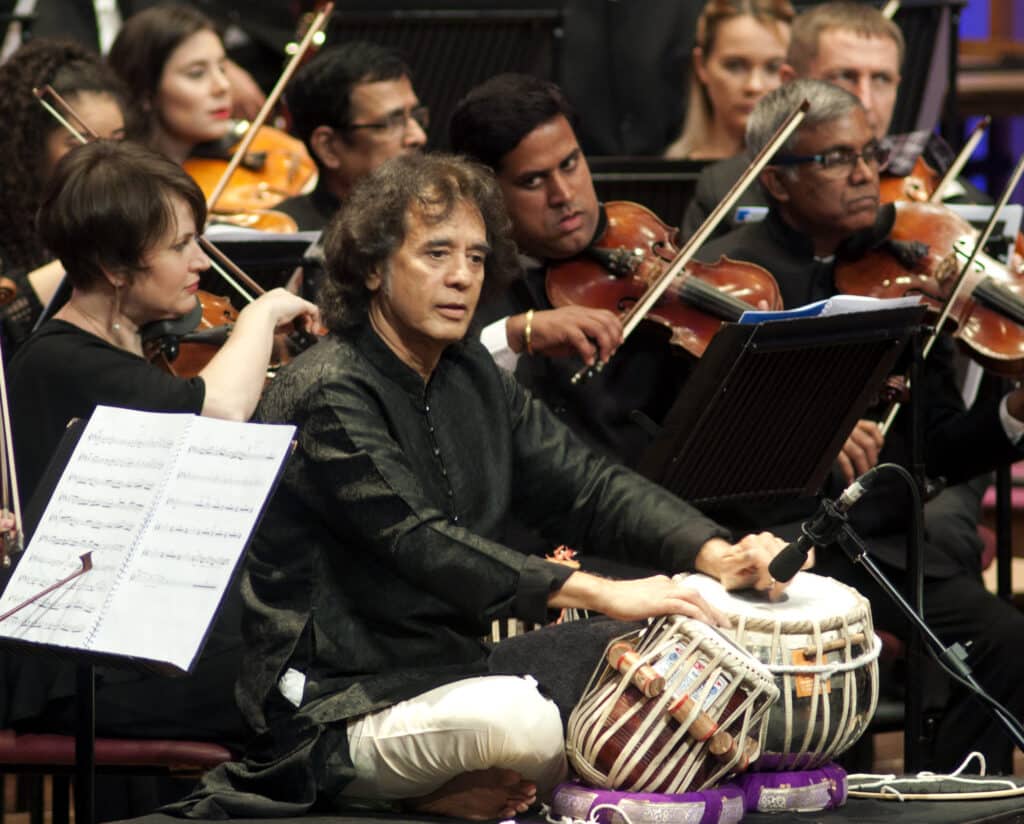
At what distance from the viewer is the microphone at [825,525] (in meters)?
2.54

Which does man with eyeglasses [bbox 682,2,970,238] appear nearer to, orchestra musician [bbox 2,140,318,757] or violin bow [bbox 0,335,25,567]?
orchestra musician [bbox 2,140,318,757]

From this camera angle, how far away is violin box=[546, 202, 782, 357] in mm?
3562

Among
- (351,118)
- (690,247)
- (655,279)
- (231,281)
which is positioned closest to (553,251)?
(655,279)

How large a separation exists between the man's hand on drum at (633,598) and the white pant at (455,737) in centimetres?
16

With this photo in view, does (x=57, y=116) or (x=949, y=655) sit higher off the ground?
(x=57, y=116)

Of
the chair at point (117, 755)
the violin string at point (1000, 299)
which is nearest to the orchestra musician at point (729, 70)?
the violin string at point (1000, 299)

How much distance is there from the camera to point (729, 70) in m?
4.91

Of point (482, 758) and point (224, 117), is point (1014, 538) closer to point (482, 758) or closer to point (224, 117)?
point (224, 117)

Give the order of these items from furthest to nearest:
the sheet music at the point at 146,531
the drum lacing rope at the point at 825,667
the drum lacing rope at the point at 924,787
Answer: the drum lacing rope at the point at 924,787 → the drum lacing rope at the point at 825,667 → the sheet music at the point at 146,531

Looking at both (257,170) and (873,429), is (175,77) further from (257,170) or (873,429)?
(873,429)

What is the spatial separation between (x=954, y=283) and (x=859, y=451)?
1.43ft

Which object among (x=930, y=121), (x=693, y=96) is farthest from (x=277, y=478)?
(x=930, y=121)

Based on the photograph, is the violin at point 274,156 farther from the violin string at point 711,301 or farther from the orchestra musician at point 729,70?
the violin string at point 711,301

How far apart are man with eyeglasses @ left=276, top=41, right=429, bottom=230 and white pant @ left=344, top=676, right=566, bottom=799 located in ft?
5.83
